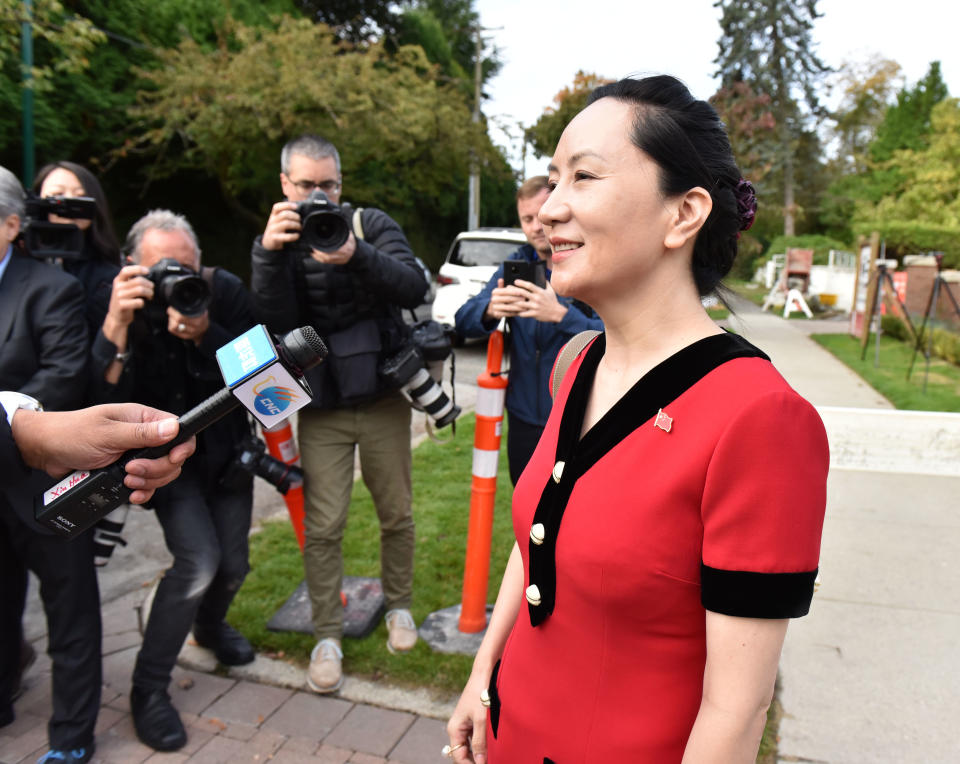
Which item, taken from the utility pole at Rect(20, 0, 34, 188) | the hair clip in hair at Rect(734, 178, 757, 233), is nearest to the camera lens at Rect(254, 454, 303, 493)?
the hair clip in hair at Rect(734, 178, 757, 233)

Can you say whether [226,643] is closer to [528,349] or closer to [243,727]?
[243,727]

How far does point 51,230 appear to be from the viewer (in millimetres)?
2881

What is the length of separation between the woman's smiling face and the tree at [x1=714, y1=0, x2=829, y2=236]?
4602 cm

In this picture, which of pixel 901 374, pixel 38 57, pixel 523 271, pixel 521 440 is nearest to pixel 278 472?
pixel 521 440

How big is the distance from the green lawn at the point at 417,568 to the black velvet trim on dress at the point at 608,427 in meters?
2.02

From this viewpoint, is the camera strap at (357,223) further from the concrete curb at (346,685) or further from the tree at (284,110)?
the tree at (284,110)

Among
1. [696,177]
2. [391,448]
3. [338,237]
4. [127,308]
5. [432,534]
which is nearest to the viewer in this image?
[696,177]

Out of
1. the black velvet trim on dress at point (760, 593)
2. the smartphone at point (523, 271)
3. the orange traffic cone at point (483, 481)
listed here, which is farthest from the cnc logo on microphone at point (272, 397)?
the orange traffic cone at point (483, 481)

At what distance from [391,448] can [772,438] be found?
2.44 meters

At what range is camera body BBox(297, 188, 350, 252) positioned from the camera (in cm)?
289

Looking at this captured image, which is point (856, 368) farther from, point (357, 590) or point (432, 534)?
point (357, 590)

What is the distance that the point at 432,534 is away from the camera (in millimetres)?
4840

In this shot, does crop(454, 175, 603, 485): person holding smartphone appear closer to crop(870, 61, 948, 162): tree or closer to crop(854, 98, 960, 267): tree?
crop(854, 98, 960, 267): tree

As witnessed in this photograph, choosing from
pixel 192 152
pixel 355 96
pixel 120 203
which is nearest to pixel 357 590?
pixel 355 96
